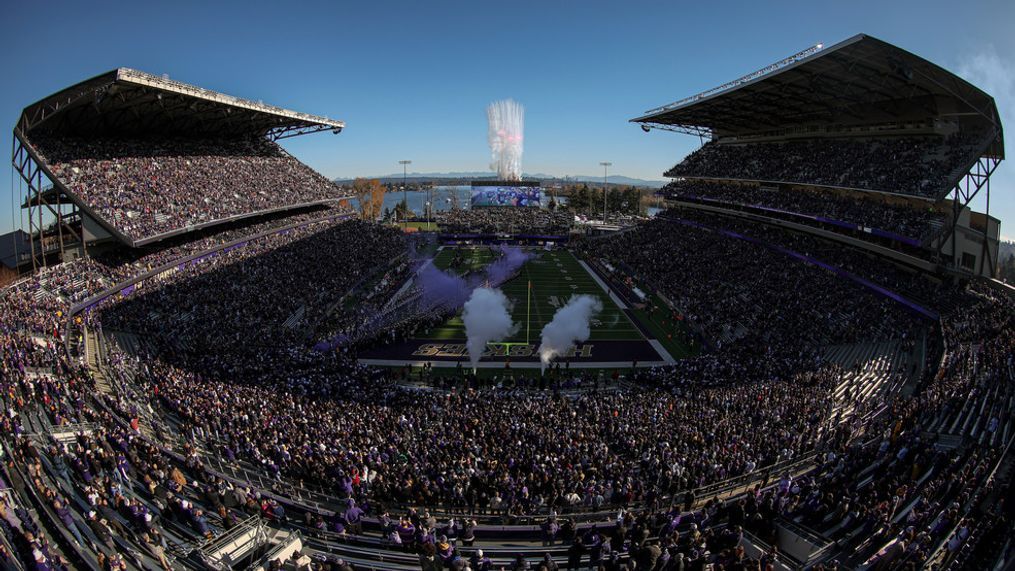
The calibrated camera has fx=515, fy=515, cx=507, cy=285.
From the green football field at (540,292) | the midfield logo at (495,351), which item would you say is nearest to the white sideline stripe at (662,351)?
the green football field at (540,292)

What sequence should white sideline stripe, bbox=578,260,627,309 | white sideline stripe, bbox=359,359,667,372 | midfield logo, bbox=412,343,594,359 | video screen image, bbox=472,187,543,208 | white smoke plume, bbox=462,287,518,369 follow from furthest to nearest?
video screen image, bbox=472,187,543,208 → white sideline stripe, bbox=578,260,627,309 → white smoke plume, bbox=462,287,518,369 → midfield logo, bbox=412,343,594,359 → white sideline stripe, bbox=359,359,667,372

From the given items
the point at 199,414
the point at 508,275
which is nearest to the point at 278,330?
the point at 199,414

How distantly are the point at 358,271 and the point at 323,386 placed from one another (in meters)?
25.5

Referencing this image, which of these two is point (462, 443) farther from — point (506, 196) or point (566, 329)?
point (506, 196)

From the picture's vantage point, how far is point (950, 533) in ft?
31.8

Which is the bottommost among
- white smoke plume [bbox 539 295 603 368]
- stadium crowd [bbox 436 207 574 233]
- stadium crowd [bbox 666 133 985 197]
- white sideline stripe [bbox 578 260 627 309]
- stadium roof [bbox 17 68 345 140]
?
white smoke plume [bbox 539 295 603 368]

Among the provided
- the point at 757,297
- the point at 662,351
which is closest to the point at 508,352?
the point at 662,351

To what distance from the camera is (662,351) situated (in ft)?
99.0

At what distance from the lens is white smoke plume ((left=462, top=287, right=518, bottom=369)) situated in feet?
97.8

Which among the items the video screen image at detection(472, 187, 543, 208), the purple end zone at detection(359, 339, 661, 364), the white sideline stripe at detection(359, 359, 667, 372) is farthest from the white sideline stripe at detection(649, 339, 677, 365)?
the video screen image at detection(472, 187, 543, 208)

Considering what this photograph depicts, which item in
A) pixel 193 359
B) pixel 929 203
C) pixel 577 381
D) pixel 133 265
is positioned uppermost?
pixel 929 203

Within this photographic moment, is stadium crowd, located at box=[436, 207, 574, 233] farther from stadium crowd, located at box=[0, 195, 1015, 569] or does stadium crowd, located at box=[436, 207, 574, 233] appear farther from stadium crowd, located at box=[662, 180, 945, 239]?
stadium crowd, located at box=[0, 195, 1015, 569]

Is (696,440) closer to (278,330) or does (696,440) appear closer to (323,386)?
(323,386)

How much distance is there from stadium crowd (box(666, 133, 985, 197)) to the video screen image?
34.6m
